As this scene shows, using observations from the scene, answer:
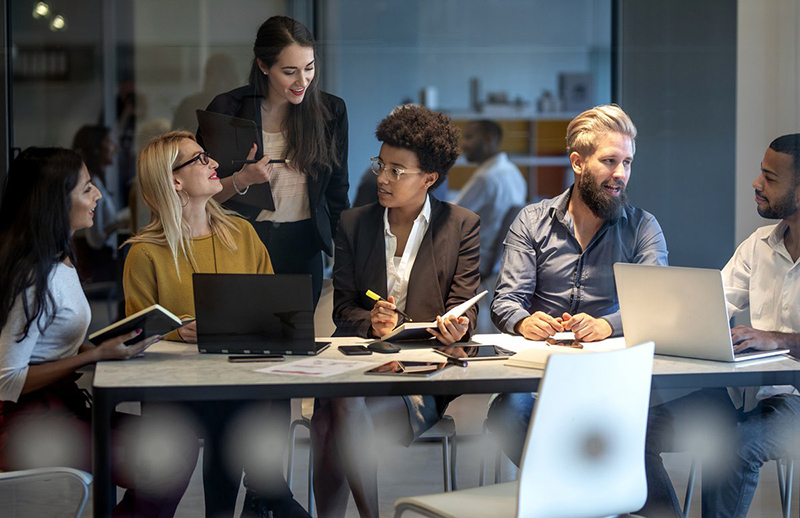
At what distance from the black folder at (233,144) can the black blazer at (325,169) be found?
0.02m

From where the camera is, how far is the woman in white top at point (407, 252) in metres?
2.95

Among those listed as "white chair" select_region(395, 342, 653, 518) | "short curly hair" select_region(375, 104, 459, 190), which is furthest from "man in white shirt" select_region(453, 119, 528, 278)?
"white chair" select_region(395, 342, 653, 518)

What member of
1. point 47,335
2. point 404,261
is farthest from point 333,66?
point 47,335

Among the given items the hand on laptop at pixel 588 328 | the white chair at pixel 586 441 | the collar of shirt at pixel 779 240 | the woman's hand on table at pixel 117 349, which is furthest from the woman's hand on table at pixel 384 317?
the collar of shirt at pixel 779 240

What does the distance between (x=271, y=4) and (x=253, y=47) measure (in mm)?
189

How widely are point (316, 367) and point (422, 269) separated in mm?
879

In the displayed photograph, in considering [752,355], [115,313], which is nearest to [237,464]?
[115,313]

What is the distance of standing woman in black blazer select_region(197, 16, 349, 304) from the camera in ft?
11.7

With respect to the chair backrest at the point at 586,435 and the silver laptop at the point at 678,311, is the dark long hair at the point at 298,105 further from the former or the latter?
the chair backrest at the point at 586,435

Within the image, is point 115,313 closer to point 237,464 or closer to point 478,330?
point 237,464

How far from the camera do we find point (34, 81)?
3.71 meters

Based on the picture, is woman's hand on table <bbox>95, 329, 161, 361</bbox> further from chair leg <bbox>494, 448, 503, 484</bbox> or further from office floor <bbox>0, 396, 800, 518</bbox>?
chair leg <bbox>494, 448, 503, 484</bbox>

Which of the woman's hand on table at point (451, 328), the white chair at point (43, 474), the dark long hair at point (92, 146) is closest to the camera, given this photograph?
the white chair at point (43, 474)

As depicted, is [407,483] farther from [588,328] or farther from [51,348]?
[51,348]
